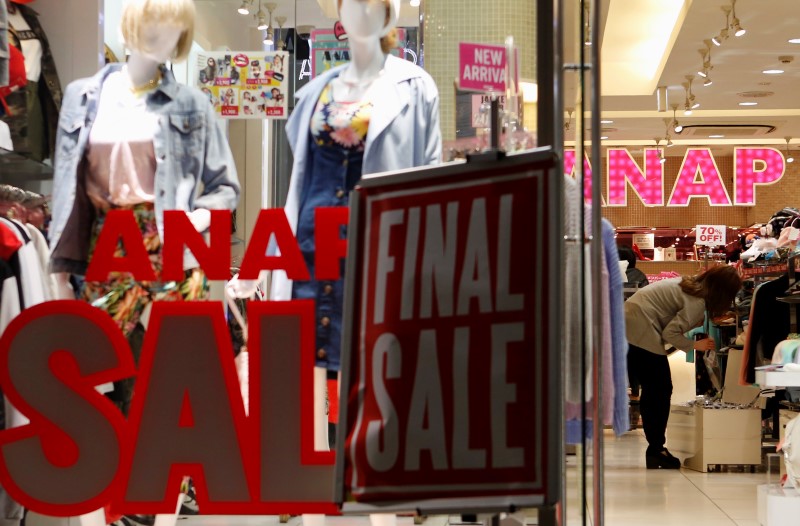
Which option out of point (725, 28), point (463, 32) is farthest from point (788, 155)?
point (463, 32)

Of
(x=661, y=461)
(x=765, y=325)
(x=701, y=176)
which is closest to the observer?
(x=661, y=461)

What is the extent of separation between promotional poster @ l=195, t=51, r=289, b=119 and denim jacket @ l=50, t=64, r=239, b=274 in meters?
0.04

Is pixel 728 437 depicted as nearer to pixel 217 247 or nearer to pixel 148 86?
pixel 217 247

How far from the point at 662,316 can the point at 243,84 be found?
470 centimetres

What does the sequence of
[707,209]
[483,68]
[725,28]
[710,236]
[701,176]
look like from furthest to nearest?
[707,209] → [701,176] → [710,236] → [725,28] → [483,68]

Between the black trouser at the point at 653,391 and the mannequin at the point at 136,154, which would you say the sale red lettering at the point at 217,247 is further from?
the black trouser at the point at 653,391

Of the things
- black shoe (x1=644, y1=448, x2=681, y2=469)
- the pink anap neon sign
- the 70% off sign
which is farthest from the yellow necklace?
the pink anap neon sign

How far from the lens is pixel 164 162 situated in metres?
2.75

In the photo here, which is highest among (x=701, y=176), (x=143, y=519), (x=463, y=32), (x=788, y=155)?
(x=788, y=155)

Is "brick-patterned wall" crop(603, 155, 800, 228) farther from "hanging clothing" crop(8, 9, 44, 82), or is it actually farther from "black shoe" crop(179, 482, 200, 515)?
"black shoe" crop(179, 482, 200, 515)

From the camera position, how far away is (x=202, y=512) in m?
2.66

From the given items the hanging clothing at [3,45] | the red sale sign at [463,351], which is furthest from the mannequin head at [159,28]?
the red sale sign at [463,351]

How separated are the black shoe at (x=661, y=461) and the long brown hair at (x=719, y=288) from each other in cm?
95

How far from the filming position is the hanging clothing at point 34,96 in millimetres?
2793
